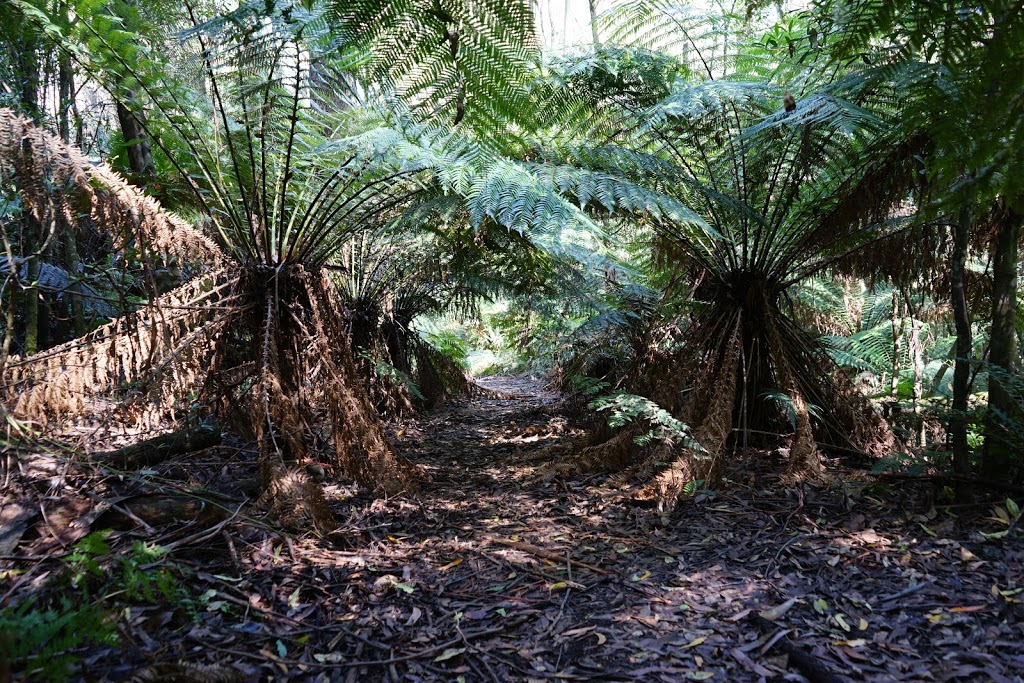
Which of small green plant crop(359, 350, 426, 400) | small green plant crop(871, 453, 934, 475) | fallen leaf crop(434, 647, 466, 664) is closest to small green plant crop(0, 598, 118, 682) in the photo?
fallen leaf crop(434, 647, 466, 664)

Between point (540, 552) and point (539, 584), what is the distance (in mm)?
252

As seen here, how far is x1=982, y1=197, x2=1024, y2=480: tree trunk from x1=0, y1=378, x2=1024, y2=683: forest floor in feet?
0.66

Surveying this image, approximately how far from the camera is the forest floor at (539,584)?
5.16ft

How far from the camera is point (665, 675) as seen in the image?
1564 mm

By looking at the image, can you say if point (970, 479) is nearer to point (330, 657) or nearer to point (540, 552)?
point (540, 552)

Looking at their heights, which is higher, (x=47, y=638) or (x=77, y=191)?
(x=77, y=191)

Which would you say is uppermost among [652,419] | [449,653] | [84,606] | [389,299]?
[389,299]

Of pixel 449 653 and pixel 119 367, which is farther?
pixel 119 367

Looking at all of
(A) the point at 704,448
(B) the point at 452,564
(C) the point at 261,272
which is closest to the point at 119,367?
(C) the point at 261,272

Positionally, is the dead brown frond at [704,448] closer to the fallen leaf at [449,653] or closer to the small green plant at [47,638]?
the fallen leaf at [449,653]

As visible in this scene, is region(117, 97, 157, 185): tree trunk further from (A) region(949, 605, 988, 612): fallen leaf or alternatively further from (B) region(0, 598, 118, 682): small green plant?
(A) region(949, 605, 988, 612): fallen leaf

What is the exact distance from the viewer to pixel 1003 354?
2.45 metres

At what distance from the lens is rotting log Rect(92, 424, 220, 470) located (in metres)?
2.46

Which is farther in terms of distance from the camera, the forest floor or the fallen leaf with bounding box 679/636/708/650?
the fallen leaf with bounding box 679/636/708/650
